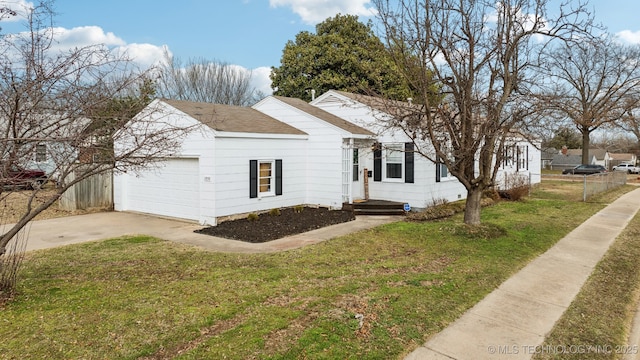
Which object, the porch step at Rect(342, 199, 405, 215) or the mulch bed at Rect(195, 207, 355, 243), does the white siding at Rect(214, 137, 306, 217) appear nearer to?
the mulch bed at Rect(195, 207, 355, 243)

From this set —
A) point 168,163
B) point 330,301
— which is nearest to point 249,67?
point 168,163

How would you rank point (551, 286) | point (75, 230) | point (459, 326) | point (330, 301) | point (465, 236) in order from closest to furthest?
point (459, 326), point (330, 301), point (551, 286), point (465, 236), point (75, 230)

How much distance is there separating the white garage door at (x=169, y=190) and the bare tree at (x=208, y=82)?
21.8m

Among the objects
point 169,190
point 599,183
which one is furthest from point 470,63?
point 599,183

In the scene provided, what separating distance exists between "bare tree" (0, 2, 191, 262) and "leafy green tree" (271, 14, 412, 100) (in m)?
21.5

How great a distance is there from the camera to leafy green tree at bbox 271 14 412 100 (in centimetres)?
2636

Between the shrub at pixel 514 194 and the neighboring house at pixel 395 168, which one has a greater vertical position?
the neighboring house at pixel 395 168

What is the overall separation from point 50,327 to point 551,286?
7305 millimetres

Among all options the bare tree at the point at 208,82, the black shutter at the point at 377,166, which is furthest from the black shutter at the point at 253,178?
the bare tree at the point at 208,82

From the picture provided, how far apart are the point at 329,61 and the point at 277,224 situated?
17.6 meters

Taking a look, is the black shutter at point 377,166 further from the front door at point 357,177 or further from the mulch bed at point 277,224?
the mulch bed at point 277,224

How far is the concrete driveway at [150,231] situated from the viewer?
936 centimetres

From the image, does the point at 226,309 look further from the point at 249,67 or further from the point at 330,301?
the point at 249,67

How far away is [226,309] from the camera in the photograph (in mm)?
5242
